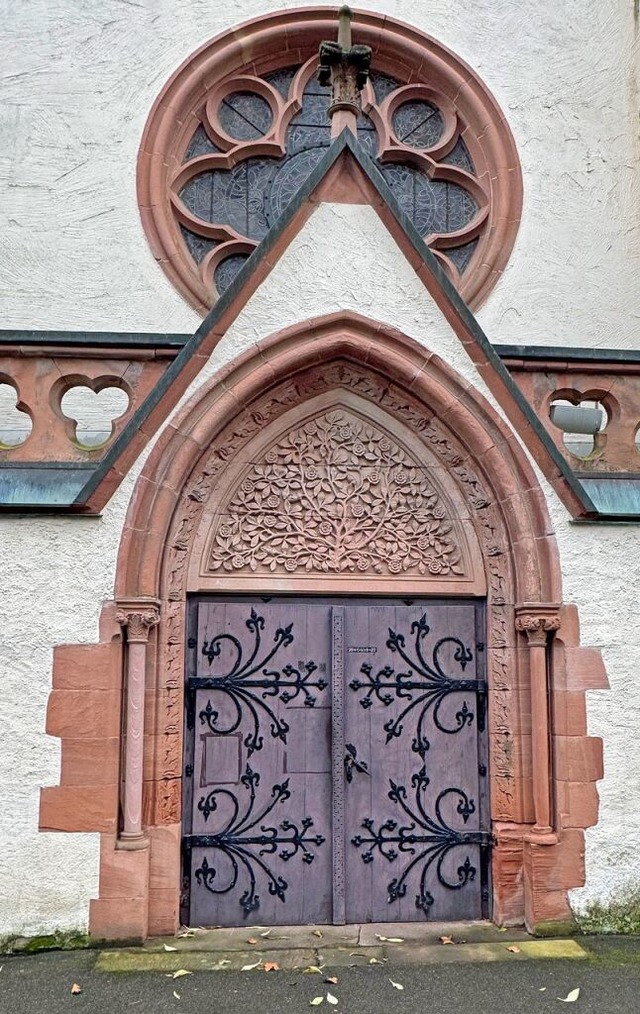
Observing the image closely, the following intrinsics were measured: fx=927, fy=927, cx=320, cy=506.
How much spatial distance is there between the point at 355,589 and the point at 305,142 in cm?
411

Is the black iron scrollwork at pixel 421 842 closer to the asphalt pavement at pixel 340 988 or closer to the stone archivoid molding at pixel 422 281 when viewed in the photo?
the asphalt pavement at pixel 340 988

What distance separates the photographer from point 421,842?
532cm

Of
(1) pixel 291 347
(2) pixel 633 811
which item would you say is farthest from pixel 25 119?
(2) pixel 633 811

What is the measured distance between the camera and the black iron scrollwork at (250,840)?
5.19 m

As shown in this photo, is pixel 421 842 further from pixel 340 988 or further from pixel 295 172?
pixel 295 172

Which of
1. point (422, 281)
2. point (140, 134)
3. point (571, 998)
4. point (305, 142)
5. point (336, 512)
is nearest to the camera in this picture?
point (571, 998)

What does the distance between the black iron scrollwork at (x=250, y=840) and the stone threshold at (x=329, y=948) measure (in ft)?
0.74

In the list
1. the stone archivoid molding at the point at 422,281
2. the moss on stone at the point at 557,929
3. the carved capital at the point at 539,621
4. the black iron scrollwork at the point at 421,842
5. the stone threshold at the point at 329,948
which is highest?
the stone archivoid molding at the point at 422,281

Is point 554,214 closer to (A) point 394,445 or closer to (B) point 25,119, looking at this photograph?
(A) point 394,445

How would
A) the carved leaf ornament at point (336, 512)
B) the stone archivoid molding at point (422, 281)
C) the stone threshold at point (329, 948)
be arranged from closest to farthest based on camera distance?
1. the stone threshold at point (329, 948)
2. the stone archivoid molding at point (422, 281)
3. the carved leaf ornament at point (336, 512)

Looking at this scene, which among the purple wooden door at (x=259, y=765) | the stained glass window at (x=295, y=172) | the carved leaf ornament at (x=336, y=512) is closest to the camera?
the purple wooden door at (x=259, y=765)

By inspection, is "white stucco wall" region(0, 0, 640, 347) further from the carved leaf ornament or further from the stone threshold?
the stone threshold

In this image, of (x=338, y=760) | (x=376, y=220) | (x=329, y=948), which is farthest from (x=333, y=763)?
(x=376, y=220)

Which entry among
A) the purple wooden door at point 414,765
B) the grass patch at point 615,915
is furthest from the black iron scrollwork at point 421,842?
the grass patch at point 615,915
